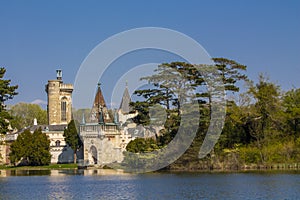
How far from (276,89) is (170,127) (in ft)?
24.1

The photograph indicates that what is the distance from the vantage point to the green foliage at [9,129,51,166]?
65375 millimetres

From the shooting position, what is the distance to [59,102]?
3497 inches

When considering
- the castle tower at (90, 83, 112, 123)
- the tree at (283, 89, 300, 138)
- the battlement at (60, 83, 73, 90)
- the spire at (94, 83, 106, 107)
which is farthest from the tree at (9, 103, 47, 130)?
the tree at (283, 89, 300, 138)

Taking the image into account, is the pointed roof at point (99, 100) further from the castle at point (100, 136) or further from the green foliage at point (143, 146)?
the green foliage at point (143, 146)

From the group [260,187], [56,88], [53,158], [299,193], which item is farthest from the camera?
[56,88]

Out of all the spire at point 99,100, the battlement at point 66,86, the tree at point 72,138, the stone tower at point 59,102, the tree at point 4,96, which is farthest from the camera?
the battlement at point 66,86

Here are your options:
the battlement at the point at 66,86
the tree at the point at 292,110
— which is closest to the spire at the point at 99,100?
the battlement at the point at 66,86

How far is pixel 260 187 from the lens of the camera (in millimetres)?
26094

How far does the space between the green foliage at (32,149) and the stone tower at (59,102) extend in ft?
69.9

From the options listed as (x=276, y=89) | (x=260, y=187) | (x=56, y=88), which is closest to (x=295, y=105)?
(x=276, y=89)

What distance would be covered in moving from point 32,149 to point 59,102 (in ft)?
78.2

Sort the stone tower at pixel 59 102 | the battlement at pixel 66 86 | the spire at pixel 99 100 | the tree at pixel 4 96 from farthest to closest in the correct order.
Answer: the battlement at pixel 66 86
the stone tower at pixel 59 102
the spire at pixel 99 100
the tree at pixel 4 96

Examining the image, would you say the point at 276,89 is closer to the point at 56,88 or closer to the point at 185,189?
the point at 185,189

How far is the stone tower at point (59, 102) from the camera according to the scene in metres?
88.1
